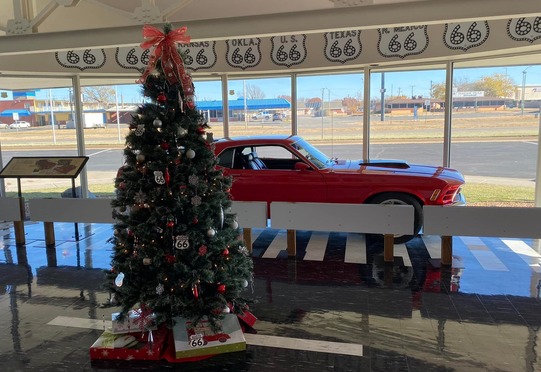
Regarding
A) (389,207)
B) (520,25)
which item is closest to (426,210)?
(389,207)

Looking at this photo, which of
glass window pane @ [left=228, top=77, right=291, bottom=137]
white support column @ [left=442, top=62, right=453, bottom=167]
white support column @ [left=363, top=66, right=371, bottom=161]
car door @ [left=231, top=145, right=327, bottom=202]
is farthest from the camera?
glass window pane @ [left=228, top=77, right=291, bottom=137]

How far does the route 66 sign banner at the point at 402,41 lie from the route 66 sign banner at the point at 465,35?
0.39 m

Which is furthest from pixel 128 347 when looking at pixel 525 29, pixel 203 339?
pixel 525 29

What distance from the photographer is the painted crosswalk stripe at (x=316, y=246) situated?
19.5ft

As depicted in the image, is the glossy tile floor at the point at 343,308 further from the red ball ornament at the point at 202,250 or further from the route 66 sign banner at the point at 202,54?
the route 66 sign banner at the point at 202,54

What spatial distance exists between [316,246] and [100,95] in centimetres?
644

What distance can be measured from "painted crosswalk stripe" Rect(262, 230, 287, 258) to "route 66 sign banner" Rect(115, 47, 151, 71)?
471 cm

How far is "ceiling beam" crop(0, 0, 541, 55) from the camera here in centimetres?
452

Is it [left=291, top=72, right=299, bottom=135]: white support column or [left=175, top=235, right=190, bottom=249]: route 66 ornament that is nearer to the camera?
[left=175, top=235, right=190, bottom=249]: route 66 ornament

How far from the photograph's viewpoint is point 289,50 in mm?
8609

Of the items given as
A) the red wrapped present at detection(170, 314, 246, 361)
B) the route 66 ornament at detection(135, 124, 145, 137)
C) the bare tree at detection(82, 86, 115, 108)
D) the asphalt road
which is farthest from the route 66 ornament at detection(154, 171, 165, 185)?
the bare tree at detection(82, 86, 115, 108)

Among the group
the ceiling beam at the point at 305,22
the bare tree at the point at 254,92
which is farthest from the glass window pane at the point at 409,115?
A: the ceiling beam at the point at 305,22

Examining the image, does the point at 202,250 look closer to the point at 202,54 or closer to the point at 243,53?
the point at 243,53

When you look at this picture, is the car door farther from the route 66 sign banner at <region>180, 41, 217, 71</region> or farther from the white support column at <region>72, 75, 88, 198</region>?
the white support column at <region>72, 75, 88, 198</region>
